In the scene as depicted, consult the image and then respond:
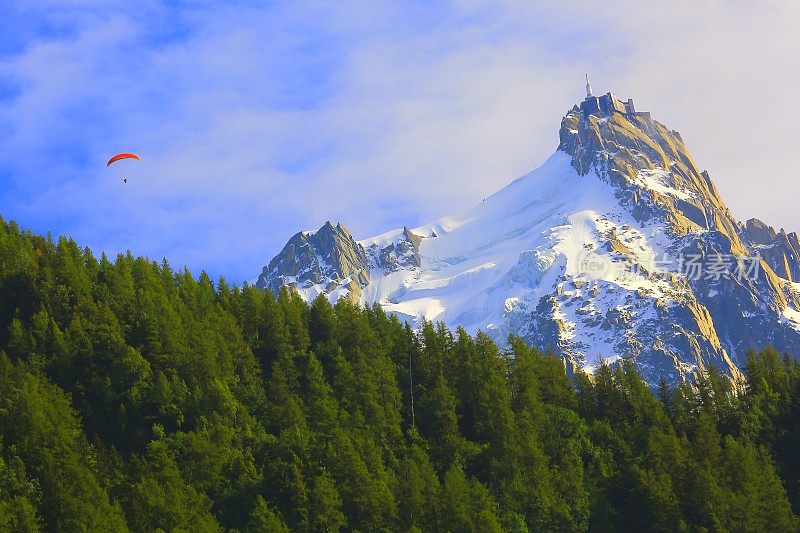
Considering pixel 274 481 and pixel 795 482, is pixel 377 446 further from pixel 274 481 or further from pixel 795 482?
pixel 795 482

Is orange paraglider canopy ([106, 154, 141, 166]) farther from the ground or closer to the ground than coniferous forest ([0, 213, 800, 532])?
farther from the ground

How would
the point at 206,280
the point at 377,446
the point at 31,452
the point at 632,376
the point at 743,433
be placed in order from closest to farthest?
1. the point at 31,452
2. the point at 377,446
3. the point at 743,433
4. the point at 632,376
5. the point at 206,280

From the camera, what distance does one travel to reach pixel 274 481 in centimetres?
11175

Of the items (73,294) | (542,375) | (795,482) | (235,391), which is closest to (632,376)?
(542,375)

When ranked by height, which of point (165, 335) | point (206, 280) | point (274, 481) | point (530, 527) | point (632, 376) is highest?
point (206, 280)

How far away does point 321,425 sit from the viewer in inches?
4845

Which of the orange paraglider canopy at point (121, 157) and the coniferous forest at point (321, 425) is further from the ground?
the orange paraglider canopy at point (121, 157)

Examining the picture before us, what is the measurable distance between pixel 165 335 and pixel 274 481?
Answer: 23.6 metres

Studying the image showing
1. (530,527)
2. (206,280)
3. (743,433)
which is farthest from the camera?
(206,280)

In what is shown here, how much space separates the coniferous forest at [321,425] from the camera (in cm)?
10731

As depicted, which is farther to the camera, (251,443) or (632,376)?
(632,376)

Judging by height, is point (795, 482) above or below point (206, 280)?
below

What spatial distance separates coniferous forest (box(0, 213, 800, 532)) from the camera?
107m

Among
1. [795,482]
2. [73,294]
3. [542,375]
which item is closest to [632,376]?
[542,375]
